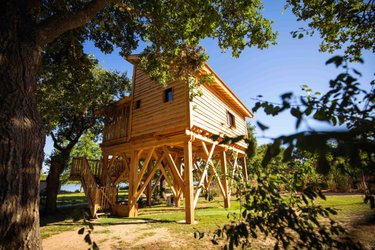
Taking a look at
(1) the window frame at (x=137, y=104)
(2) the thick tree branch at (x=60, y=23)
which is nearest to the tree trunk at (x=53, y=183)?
(1) the window frame at (x=137, y=104)

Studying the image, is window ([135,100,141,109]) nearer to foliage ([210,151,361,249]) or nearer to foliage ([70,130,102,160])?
foliage ([210,151,361,249])

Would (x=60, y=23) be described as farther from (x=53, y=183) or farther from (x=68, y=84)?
(x=53, y=183)

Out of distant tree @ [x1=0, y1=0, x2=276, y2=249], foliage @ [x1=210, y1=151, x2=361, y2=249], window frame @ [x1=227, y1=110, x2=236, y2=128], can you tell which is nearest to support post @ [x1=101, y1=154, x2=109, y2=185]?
distant tree @ [x1=0, y1=0, x2=276, y2=249]

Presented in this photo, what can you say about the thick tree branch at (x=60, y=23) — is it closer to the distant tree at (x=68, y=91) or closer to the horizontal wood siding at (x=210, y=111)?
the distant tree at (x=68, y=91)

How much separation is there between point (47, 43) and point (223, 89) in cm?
949

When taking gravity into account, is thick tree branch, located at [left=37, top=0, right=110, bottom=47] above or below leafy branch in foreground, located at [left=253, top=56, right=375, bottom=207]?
above

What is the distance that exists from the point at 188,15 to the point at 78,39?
4192 millimetres

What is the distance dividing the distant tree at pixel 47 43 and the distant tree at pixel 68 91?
0.98 m

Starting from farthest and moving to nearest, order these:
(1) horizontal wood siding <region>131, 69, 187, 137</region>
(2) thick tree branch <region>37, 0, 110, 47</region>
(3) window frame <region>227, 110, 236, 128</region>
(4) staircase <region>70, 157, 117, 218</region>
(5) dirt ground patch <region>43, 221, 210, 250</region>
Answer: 1. (3) window frame <region>227, 110, 236, 128</region>
2. (4) staircase <region>70, 157, 117, 218</region>
3. (1) horizontal wood siding <region>131, 69, 187, 137</region>
4. (5) dirt ground patch <region>43, 221, 210, 250</region>
5. (2) thick tree branch <region>37, 0, 110, 47</region>

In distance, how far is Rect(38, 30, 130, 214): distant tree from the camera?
7.26 m

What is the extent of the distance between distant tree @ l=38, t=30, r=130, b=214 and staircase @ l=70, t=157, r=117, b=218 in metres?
1.41

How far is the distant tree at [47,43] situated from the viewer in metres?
2.80

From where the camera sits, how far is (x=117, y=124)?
12.9 metres

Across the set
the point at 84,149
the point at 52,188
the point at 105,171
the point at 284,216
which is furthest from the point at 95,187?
the point at 84,149
